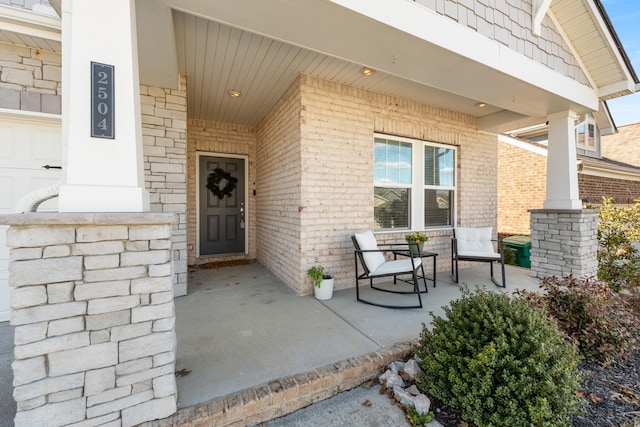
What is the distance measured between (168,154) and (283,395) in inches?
116

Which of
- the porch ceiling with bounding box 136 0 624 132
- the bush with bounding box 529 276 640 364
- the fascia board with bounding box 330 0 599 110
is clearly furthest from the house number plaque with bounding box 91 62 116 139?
the bush with bounding box 529 276 640 364

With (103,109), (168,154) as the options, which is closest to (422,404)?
(103,109)

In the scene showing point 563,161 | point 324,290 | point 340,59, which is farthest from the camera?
point 563,161

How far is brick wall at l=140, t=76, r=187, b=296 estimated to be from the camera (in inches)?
126

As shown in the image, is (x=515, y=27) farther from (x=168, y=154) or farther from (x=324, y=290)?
(x=168, y=154)

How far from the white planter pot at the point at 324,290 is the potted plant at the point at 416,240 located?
118 centimetres

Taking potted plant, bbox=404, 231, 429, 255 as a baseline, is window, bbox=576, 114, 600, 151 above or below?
above

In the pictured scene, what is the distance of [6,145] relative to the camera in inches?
103

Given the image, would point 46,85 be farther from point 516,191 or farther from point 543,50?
point 516,191

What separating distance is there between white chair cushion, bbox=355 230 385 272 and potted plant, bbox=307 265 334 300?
1.63 ft

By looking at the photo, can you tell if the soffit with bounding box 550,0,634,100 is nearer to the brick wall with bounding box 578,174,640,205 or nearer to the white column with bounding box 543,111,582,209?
the white column with bounding box 543,111,582,209

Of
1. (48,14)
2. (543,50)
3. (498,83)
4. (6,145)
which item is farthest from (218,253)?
(543,50)

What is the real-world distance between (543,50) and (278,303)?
440cm

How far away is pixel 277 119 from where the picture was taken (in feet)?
13.8
